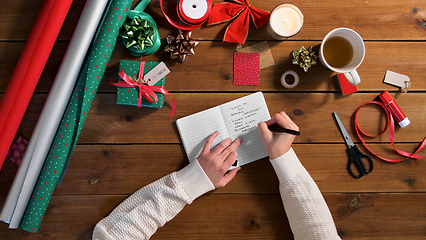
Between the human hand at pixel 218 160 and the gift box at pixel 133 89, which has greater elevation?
the gift box at pixel 133 89

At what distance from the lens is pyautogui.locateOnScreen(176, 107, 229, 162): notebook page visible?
0.82 m

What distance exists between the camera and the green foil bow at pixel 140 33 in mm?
736

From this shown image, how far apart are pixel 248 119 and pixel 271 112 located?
3.5 inches

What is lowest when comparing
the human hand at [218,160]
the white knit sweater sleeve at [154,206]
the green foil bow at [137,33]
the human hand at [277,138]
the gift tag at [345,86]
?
the white knit sweater sleeve at [154,206]

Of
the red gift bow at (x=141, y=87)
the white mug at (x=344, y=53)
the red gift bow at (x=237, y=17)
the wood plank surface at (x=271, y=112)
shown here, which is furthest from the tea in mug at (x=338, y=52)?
the red gift bow at (x=141, y=87)

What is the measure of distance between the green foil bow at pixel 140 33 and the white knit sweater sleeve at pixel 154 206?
0.41m

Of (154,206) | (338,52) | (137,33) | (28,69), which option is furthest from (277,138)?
(28,69)

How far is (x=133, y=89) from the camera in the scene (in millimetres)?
771

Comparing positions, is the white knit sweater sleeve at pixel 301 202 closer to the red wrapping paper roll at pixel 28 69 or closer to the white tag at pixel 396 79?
the white tag at pixel 396 79

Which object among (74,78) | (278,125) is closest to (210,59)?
(278,125)

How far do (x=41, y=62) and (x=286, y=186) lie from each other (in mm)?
913

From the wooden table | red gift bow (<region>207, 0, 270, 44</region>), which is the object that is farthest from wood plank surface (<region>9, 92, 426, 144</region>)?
red gift bow (<region>207, 0, 270, 44</region>)

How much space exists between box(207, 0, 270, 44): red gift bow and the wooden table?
3 centimetres

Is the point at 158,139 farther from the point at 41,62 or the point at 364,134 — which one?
the point at 364,134
